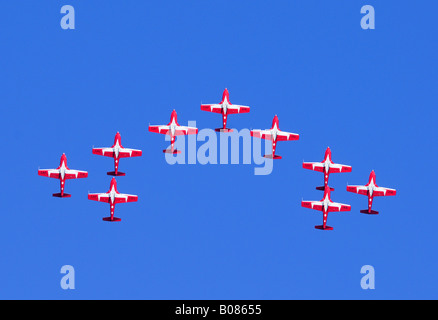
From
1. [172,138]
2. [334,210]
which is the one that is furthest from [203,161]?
[334,210]

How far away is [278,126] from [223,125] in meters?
2.11

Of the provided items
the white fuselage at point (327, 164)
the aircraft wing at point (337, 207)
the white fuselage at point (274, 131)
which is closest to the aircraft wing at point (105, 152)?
the white fuselage at point (274, 131)

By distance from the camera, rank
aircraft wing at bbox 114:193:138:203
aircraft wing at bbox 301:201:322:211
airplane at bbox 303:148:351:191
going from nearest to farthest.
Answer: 1. aircraft wing at bbox 301:201:322:211
2. aircraft wing at bbox 114:193:138:203
3. airplane at bbox 303:148:351:191

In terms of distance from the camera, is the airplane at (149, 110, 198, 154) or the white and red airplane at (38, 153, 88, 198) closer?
the white and red airplane at (38, 153, 88, 198)

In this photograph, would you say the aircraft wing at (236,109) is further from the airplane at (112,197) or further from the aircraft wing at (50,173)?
the aircraft wing at (50,173)

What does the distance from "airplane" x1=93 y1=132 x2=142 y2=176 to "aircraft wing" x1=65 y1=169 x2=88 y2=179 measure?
2.95ft

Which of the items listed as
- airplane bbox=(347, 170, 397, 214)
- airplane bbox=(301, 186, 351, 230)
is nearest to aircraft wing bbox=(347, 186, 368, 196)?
airplane bbox=(347, 170, 397, 214)

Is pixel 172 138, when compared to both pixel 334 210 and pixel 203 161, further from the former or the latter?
pixel 334 210

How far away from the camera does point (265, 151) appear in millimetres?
41375

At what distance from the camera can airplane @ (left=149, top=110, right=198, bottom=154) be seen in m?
41.4

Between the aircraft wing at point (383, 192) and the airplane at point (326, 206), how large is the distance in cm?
140

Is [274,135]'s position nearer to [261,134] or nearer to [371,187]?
[261,134]

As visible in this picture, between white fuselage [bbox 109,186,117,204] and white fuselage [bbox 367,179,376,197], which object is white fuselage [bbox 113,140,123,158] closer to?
white fuselage [bbox 109,186,117,204]
